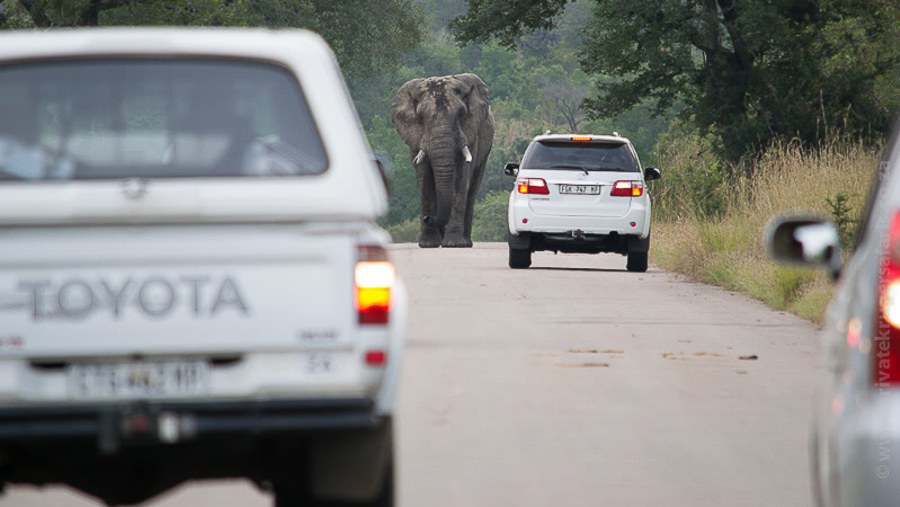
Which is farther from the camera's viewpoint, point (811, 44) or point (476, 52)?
point (476, 52)

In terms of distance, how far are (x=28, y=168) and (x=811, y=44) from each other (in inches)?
1089

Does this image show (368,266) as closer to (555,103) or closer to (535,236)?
(535,236)

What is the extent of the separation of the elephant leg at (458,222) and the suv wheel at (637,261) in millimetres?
10082

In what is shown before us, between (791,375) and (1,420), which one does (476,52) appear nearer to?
(791,375)

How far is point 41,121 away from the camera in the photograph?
23.3ft

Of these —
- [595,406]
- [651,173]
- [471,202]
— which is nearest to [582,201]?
[651,173]

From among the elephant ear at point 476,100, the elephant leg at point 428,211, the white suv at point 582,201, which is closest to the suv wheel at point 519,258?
the white suv at point 582,201

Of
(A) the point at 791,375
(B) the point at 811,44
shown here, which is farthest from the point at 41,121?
(B) the point at 811,44

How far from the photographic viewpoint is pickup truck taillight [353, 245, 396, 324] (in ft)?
22.2

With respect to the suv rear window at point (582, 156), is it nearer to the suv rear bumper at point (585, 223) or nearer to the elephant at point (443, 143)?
the suv rear bumper at point (585, 223)

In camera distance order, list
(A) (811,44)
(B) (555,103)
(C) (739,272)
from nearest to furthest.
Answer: (C) (739,272) < (A) (811,44) < (B) (555,103)

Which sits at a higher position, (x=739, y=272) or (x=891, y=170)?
(x=891, y=170)

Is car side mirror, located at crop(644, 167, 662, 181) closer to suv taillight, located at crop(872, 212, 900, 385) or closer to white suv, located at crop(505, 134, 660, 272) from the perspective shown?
white suv, located at crop(505, 134, 660, 272)

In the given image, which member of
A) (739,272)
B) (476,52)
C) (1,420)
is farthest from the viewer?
(476,52)
